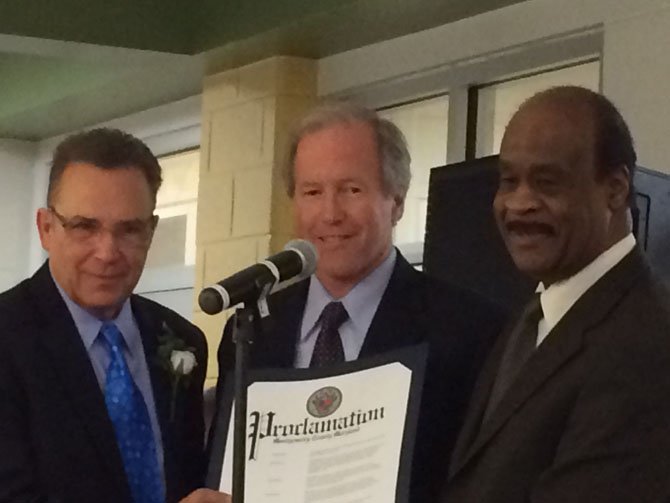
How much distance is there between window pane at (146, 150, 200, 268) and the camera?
482cm

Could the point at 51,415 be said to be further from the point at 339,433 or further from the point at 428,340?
the point at 428,340

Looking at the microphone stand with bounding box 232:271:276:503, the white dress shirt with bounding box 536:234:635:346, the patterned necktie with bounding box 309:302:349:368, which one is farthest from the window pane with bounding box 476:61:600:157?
the microphone stand with bounding box 232:271:276:503

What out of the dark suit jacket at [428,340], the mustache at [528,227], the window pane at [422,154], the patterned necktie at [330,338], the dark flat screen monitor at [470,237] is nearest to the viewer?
the mustache at [528,227]

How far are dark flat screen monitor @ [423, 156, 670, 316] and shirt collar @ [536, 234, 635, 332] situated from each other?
3.01 ft

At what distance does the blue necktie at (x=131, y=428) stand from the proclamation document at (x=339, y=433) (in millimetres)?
306

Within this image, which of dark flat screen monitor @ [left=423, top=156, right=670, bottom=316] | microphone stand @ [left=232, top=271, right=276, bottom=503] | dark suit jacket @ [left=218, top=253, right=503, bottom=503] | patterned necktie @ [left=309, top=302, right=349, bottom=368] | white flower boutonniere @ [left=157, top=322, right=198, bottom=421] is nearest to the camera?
microphone stand @ [left=232, top=271, right=276, bottom=503]

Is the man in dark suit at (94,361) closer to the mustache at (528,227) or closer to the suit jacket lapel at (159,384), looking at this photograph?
the suit jacket lapel at (159,384)

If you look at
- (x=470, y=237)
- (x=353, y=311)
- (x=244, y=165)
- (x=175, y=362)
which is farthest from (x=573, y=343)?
(x=244, y=165)

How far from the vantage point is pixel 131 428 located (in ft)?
6.40

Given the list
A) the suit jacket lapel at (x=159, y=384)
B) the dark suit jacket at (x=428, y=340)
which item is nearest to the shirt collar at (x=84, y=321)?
the suit jacket lapel at (x=159, y=384)

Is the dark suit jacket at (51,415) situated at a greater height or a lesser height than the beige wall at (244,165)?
lesser

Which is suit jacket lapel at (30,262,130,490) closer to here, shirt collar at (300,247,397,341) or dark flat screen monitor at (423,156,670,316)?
shirt collar at (300,247,397,341)

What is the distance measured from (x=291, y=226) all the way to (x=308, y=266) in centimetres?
226

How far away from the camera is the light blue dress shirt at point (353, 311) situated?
194cm
